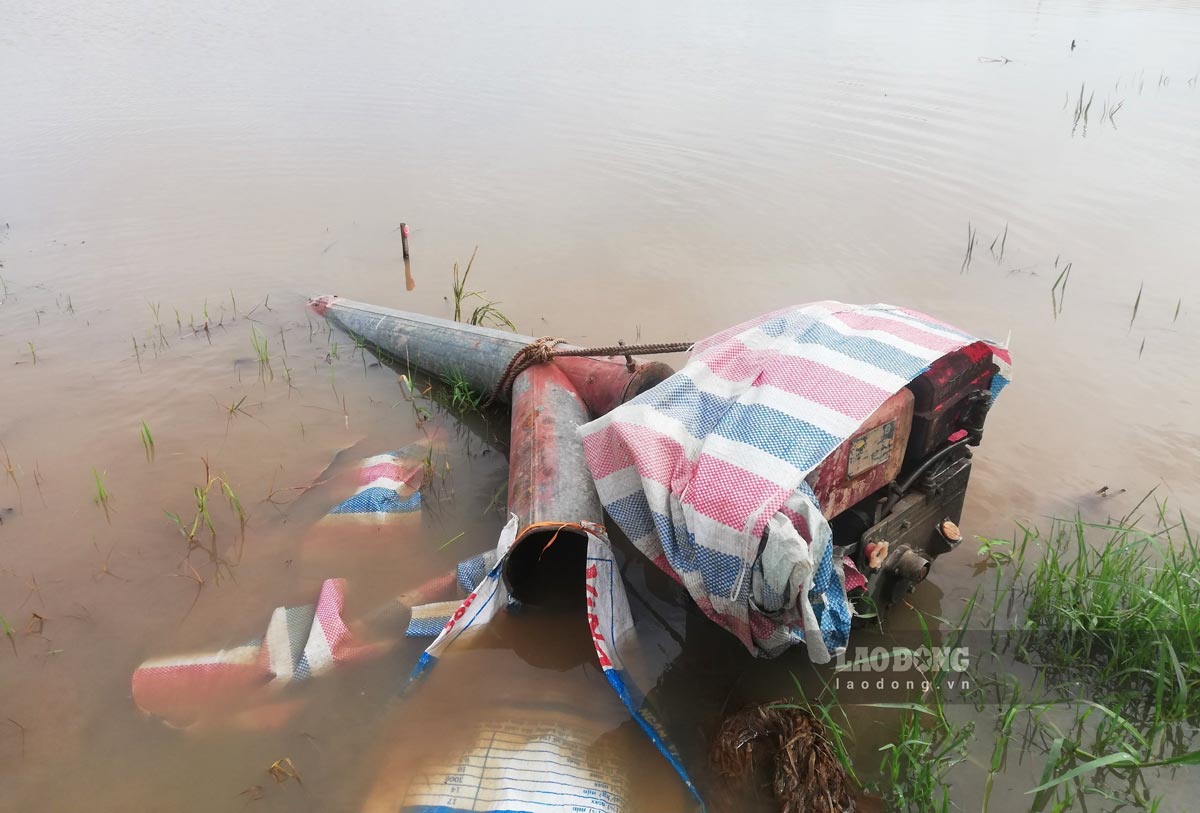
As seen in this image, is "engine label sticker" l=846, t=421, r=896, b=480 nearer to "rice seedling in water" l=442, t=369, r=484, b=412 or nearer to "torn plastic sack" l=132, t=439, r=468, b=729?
"torn plastic sack" l=132, t=439, r=468, b=729

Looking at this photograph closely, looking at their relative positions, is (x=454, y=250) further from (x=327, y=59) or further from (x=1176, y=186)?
(x=327, y=59)

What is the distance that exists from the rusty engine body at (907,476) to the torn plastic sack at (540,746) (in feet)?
2.71

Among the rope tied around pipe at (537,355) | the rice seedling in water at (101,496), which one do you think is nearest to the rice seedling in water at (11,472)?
the rice seedling in water at (101,496)

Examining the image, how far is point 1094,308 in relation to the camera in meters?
5.18

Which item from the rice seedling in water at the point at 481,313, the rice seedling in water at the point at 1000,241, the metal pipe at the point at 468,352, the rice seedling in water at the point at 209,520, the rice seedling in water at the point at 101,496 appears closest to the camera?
the rice seedling in water at the point at 209,520

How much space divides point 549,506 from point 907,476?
51.8 inches

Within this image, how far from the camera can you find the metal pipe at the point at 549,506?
112 inches

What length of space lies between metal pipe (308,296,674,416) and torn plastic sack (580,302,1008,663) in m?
1.06

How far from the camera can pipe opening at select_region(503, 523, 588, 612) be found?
297 cm

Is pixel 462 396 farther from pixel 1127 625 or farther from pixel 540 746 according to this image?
pixel 1127 625

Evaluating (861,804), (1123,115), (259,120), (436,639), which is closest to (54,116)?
(259,120)

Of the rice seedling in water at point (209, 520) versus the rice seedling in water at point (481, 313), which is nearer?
the rice seedling in water at point (209, 520)

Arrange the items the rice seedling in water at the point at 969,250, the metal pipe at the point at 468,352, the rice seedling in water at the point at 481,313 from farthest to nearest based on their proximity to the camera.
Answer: the rice seedling in water at the point at 969,250 → the rice seedling in water at the point at 481,313 → the metal pipe at the point at 468,352

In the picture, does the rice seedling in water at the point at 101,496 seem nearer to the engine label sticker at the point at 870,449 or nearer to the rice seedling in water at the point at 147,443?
the rice seedling in water at the point at 147,443
